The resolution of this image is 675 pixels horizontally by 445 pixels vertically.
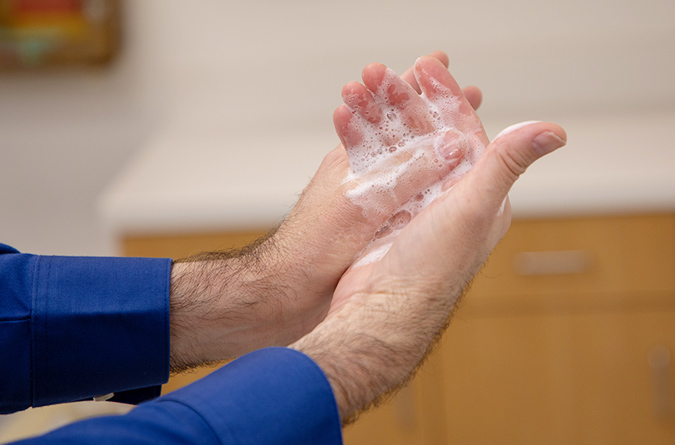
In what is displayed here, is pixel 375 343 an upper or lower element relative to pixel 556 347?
upper

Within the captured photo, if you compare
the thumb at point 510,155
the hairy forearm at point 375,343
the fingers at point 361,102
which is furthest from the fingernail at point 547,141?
the fingers at point 361,102

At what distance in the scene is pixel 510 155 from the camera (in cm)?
53

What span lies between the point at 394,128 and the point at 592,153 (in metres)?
0.58

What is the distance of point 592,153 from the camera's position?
3.82 feet

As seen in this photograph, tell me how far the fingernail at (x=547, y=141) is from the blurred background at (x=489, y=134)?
21.3 inches

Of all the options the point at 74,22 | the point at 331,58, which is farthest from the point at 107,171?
the point at 331,58

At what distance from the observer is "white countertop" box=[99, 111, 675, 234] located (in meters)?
1.04

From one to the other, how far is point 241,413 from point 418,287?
20 centimetres

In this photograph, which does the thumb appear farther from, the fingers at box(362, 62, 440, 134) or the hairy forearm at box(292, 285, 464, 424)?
the fingers at box(362, 62, 440, 134)

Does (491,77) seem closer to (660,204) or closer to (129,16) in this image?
(660,204)

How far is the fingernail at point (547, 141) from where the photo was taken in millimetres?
515

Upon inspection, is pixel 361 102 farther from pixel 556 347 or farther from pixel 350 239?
pixel 556 347

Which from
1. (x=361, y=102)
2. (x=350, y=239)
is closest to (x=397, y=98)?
(x=361, y=102)

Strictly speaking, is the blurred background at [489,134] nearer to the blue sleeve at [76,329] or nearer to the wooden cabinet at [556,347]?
the wooden cabinet at [556,347]
